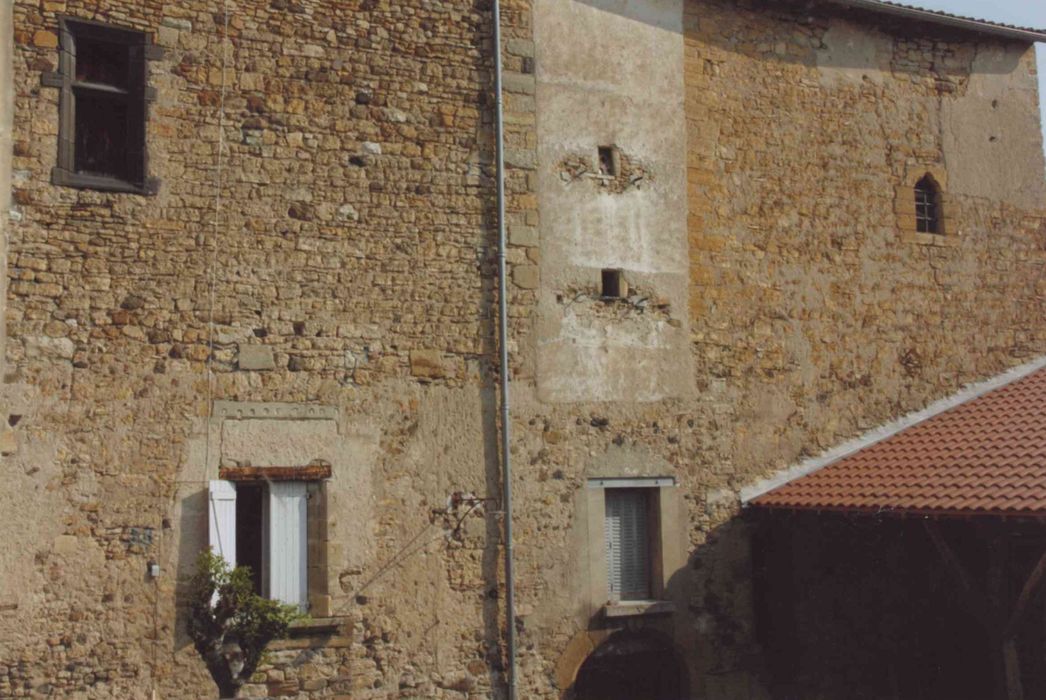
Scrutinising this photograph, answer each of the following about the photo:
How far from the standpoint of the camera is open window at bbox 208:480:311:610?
8742 mm

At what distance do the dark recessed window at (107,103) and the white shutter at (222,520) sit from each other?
221 centimetres

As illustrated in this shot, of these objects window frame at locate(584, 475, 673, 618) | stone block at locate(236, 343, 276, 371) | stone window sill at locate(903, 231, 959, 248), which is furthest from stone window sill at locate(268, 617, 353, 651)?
stone window sill at locate(903, 231, 959, 248)

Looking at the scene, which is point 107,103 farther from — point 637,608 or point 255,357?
point 637,608

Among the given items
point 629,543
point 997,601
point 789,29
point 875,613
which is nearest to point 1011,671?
point 997,601

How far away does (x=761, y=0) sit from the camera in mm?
11273

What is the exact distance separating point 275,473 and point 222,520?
1.65 feet

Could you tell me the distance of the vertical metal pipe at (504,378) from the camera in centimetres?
934

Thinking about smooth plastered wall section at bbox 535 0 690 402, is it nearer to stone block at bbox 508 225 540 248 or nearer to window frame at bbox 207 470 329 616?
stone block at bbox 508 225 540 248

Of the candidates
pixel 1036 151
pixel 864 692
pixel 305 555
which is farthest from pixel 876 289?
pixel 305 555

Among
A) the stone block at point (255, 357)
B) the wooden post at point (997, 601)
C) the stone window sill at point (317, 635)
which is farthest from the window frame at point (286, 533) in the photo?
the wooden post at point (997, 601)

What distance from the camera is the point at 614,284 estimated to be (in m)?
10.3

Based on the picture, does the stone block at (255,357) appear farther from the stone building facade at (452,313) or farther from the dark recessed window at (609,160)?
the dark recessed window at (609,160)

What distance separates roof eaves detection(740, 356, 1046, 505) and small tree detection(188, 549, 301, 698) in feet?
14.4

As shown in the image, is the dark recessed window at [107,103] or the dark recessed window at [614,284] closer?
the dark recessed window at [107,103]
